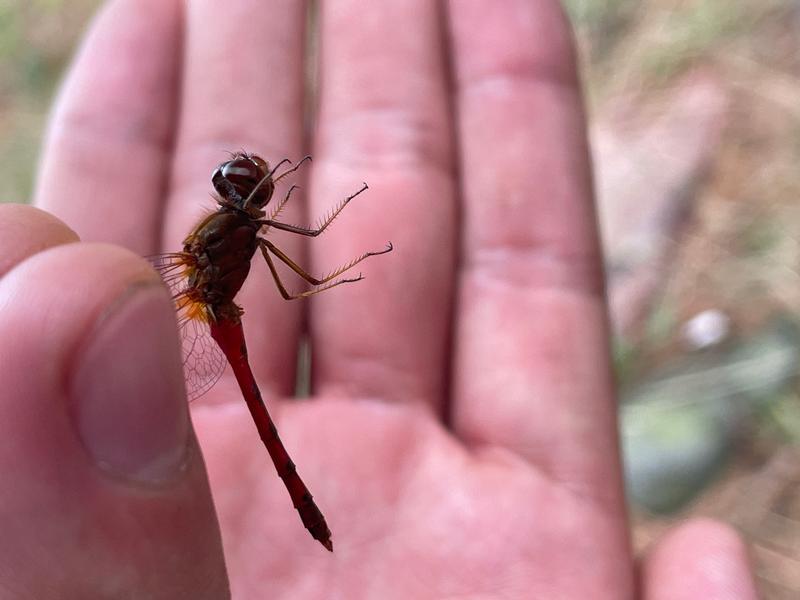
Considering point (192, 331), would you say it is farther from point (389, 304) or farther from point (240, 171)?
point (389, 304)

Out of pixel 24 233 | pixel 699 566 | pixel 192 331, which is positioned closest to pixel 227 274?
pixel 192 331

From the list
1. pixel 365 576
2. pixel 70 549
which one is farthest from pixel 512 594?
pixel 70 549

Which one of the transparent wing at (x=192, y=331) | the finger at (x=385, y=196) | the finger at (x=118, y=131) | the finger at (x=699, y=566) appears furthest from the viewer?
the finger at (x=118, y=131)

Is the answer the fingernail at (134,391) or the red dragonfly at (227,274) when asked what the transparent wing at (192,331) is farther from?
the fingernail at (134,391)

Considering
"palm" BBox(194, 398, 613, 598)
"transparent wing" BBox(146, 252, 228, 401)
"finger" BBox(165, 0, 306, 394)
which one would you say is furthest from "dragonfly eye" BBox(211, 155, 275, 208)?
"palm" BBox(194, 398, 613, 598)

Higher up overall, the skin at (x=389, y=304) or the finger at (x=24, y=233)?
the finger at (x=24, y=233)

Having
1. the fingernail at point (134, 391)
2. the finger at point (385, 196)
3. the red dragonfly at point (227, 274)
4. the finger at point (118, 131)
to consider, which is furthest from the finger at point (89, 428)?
the finger at point (118, 131)

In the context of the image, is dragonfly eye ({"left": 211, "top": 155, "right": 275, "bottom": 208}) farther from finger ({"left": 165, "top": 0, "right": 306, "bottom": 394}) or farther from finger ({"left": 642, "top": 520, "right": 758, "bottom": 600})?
finger ({"left": 642, "top": 520, "right": 758, "bottom": 600})
